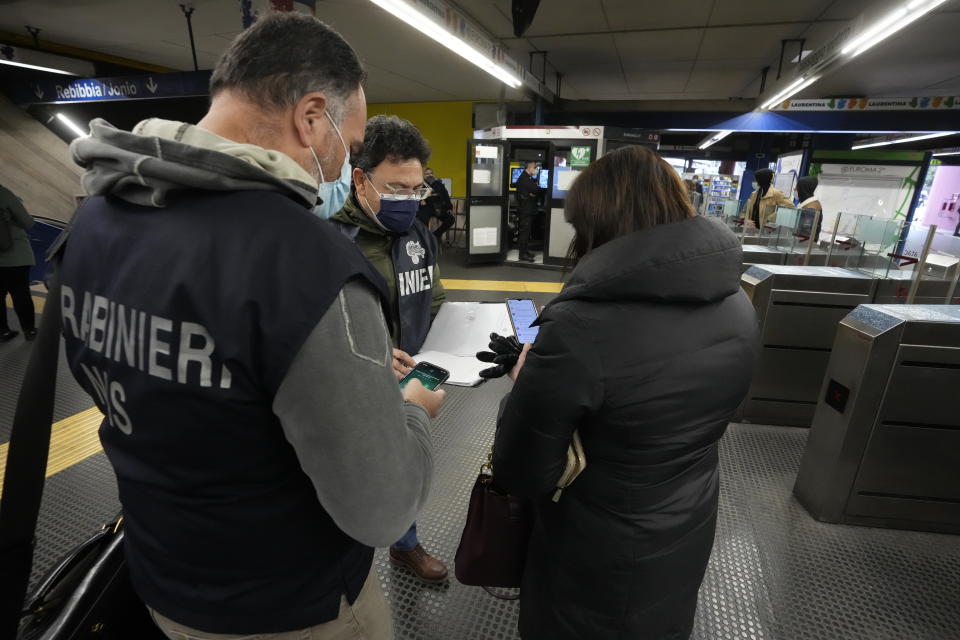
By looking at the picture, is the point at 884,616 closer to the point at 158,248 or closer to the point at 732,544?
the point at 732,544

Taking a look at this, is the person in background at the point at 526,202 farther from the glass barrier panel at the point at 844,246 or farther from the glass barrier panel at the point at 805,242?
the glass barrier panel at the point at 844,246

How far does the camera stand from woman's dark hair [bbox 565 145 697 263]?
99 cm

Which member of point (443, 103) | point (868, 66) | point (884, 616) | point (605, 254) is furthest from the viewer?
point (443, 103)

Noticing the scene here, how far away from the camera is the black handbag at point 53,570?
77 centimetres

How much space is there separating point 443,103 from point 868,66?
8.28 m

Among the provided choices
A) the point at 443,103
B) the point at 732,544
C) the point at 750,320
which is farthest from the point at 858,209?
the point at 750,320

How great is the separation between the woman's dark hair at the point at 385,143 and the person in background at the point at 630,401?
2.37ft

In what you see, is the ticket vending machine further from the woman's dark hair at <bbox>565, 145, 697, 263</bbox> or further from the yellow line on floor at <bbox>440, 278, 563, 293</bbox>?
the woman's dark hair at <bbox>565, 145, 697, 263</bbox>

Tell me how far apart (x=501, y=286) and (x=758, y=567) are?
5.05m

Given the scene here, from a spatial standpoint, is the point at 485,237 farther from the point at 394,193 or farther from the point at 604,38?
the point at 394,193

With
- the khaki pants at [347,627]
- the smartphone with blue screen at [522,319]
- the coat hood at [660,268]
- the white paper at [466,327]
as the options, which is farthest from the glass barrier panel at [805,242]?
the khaki pants at [347,627]

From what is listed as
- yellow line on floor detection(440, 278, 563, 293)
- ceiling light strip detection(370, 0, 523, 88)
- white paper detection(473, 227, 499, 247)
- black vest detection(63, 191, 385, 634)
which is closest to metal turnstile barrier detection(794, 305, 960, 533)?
black vest detection(63, 191, 385, 634)

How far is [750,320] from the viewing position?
3.49 feet

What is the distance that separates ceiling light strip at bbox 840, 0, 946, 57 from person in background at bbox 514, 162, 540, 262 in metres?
4.87
